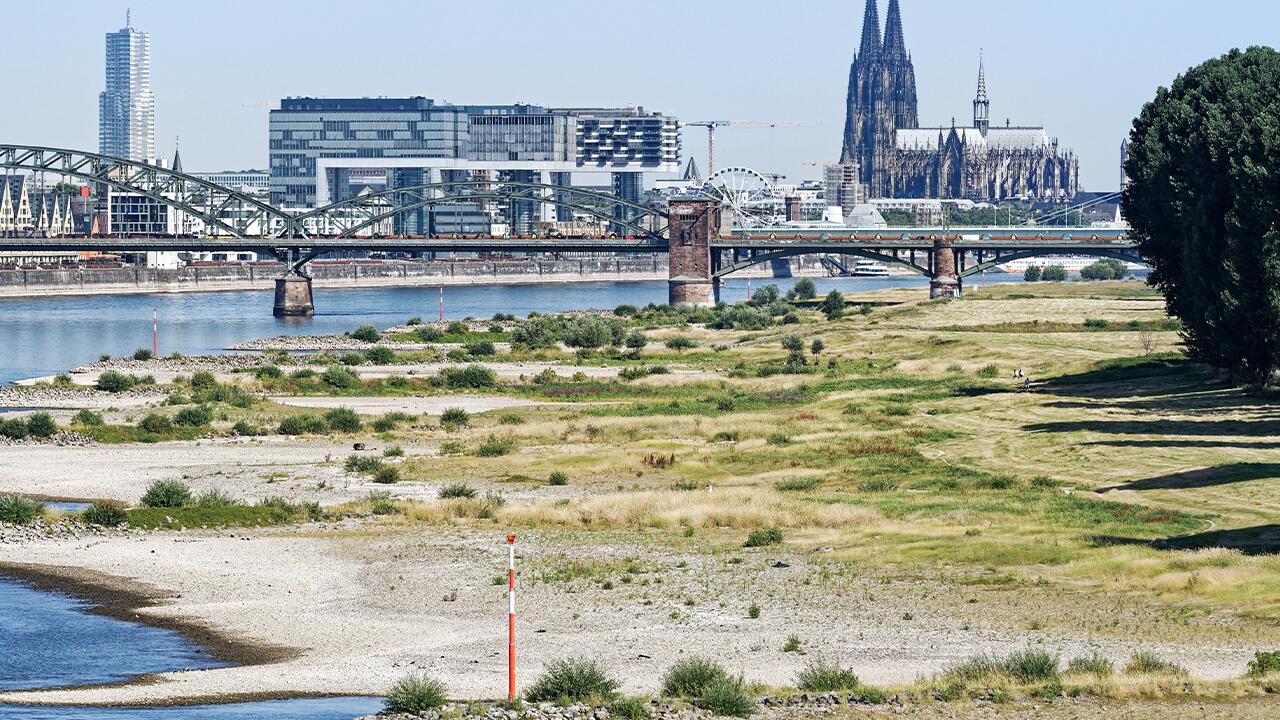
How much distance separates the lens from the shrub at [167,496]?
53.8m

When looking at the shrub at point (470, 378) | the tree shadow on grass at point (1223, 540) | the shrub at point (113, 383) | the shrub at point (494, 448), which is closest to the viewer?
the tree shadow on grass at point (1223, 540)

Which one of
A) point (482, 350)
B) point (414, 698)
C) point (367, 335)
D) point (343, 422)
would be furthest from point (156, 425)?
Answer: point (367, 335)

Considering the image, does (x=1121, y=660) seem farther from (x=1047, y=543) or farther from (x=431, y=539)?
(x=431, y=539)

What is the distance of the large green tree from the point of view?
238 feet

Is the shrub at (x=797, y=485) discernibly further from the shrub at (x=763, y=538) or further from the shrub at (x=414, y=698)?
the shrub at (x=414, y=698)

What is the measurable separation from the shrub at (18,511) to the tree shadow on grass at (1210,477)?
27.0 metres

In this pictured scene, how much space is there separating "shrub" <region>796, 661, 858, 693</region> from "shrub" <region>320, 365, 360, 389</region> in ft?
227

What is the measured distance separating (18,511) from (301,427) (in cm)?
2522

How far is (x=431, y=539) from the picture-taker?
4875 centimetres

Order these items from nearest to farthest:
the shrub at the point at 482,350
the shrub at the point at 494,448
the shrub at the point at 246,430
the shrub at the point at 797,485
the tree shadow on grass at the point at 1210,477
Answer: the tree shadow on grass at the point at 1210,477
the shrub at the point at 797,485
the shrub at the point at 494,448
the shrub at the point at 246,430
the shrub at the point at 482,350

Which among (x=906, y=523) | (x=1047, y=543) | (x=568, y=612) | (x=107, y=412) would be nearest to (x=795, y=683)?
(x=568, y=612)

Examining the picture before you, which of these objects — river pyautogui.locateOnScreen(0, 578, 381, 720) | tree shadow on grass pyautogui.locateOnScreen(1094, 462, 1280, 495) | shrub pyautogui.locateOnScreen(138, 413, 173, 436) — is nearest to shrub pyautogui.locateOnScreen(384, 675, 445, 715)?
river pyautogui.locateOnScreen(0, 578, 381, 720)

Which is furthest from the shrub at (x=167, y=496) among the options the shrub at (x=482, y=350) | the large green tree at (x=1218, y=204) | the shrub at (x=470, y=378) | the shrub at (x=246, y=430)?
the shrub at (x=482, y=350)

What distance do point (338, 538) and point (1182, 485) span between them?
21.5 m
